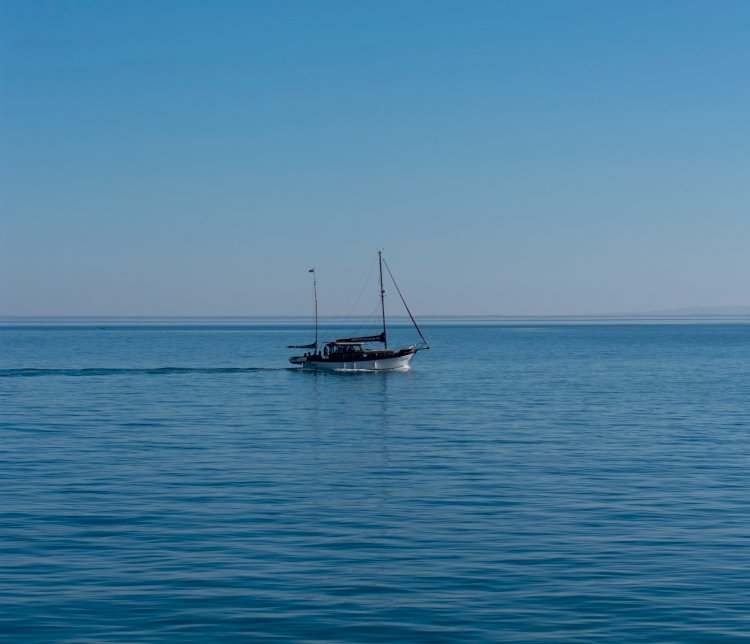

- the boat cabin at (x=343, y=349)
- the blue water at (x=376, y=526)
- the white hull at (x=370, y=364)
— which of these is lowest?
the blue water at (x=376, y=526)

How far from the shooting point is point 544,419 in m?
64.1

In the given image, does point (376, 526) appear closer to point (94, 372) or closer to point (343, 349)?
point (94, 372)

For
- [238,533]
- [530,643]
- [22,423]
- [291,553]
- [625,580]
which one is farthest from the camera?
[22,423]

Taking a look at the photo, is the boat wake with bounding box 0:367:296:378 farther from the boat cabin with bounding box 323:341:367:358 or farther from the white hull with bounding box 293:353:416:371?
the boat cabin with bounding box 323:341:367:358

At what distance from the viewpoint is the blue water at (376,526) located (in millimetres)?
21812

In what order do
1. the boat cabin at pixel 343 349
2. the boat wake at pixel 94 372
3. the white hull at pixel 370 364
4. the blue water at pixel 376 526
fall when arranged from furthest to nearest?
1. the boat cabin at pixel 343 349
2. the white hull at pixel 370 364
3. the boat wake at pixel 94 372
4. the blue water at pixel 376 526

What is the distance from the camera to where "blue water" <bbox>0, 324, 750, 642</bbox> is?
21812 mm

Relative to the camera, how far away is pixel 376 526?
30.9 meters

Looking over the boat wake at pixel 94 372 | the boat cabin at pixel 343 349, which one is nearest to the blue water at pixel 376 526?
the boat wake at pixel 94 372

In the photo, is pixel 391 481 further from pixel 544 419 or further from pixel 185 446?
pixel 544 419

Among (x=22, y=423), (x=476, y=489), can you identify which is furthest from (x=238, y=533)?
(x=22, y=423)

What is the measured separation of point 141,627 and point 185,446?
30.0 meters

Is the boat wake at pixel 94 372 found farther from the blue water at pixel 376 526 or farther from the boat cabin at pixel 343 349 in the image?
the blue water at pixel 376 526

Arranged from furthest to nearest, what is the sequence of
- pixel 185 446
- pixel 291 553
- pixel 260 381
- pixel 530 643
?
pixel 260 381, pixel 185 446, pixel 291 553, pixel 530 643
